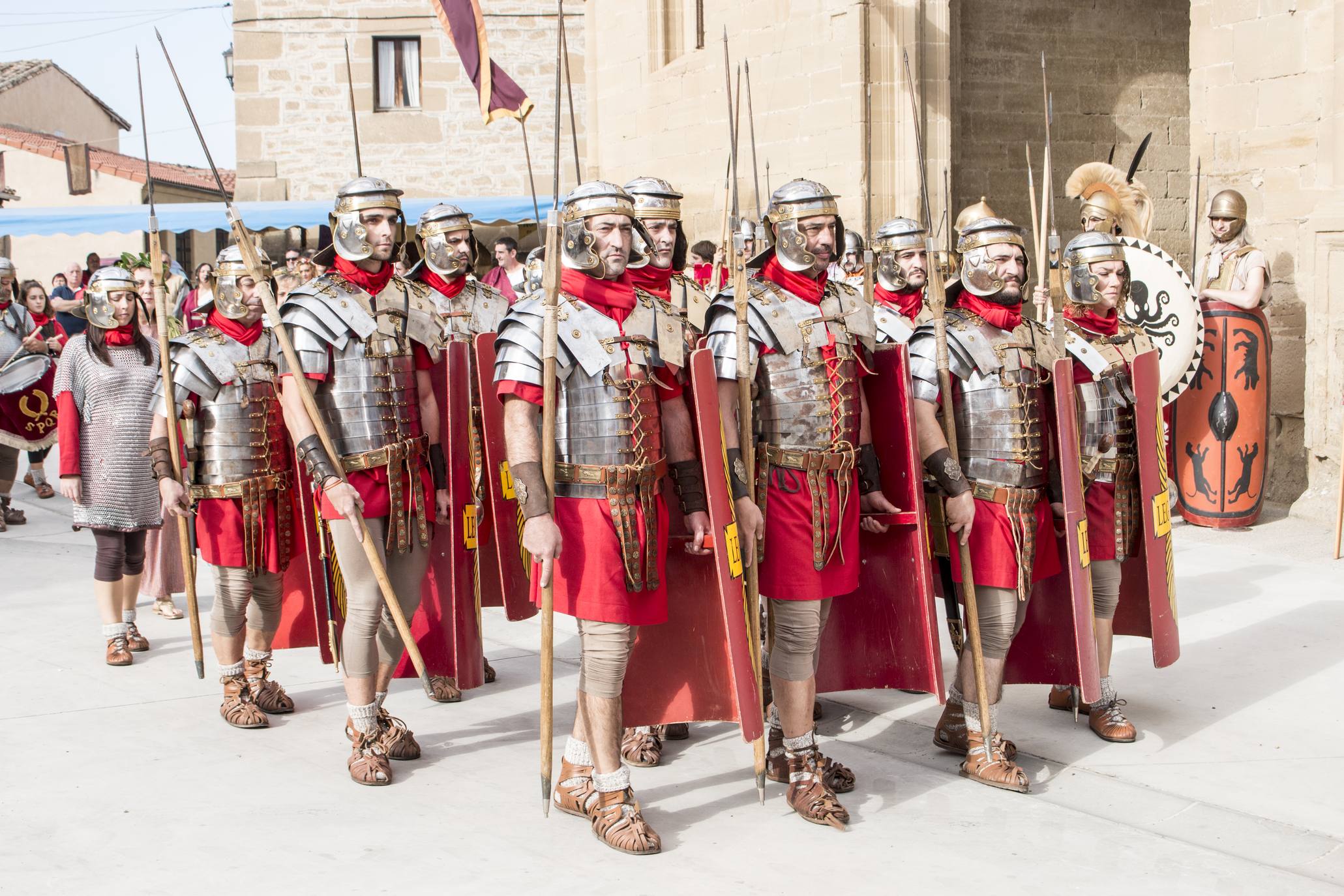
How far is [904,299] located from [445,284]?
2.02 m

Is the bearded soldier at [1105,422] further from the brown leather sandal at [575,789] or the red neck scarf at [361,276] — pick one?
the red neck scarf at [361,276]

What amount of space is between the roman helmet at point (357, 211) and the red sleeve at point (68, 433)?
1989 mm

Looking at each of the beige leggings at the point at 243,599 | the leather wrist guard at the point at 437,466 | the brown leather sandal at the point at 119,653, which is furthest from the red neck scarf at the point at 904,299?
the brown leather sandal at the point at 119,653

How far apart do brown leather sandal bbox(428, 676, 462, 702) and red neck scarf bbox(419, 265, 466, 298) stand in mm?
1813

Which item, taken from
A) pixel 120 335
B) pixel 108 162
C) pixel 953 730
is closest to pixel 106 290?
pixel 120 335

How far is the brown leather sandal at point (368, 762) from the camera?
164 inches

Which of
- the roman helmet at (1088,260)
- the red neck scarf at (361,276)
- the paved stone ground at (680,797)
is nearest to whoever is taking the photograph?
the paved stone ground at (680,797)

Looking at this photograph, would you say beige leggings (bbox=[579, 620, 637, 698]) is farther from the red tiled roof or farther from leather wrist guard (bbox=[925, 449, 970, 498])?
the red tiled roof

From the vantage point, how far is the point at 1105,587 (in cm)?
453

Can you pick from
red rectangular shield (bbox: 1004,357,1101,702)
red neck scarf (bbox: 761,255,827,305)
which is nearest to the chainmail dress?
red neck scarf (bbox: 761,255,827,305)

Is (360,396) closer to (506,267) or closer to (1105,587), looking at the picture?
(1105,587)

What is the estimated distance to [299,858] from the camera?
3.60 meters

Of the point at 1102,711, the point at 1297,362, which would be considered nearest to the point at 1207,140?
the point at 1297,362

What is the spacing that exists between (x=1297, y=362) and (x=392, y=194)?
6289 mm
